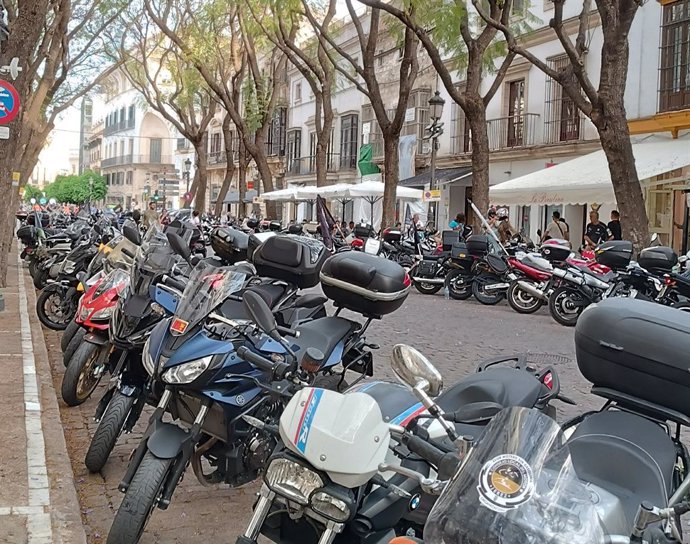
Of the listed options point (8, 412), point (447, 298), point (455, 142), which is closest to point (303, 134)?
point (455, 142)

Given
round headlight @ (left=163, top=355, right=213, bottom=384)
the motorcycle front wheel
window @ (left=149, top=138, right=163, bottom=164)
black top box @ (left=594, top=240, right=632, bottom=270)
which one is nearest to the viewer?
round headlight @ (left=163, top=355, right=213, bottom=384)

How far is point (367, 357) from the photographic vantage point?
5.24 m

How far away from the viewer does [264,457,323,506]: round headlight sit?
2.39 meters

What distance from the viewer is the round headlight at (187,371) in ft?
12.0

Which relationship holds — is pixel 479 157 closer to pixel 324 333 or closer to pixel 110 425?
pixel 324 333

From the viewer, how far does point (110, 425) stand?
4547 millimetres

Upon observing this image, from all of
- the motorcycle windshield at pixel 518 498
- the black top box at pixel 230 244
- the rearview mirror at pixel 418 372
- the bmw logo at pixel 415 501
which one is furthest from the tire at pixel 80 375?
the motorcycle windshield at pixel 518 498

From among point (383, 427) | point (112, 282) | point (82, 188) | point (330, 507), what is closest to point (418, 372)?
point (383, 427)

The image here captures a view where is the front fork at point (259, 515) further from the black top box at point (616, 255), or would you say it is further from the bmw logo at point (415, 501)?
the black top box at point (616, 255)

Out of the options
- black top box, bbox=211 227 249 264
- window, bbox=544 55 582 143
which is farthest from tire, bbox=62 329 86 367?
window, bbox=544 55 582 143

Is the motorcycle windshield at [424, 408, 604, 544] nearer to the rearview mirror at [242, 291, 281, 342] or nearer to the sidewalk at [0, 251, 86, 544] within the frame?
the rearview mirror at [242, 291, 281, 342]

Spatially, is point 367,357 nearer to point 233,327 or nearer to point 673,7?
point 233,327

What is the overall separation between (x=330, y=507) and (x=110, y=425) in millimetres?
2516

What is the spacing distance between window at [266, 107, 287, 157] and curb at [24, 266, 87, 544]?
3992 centimetres
